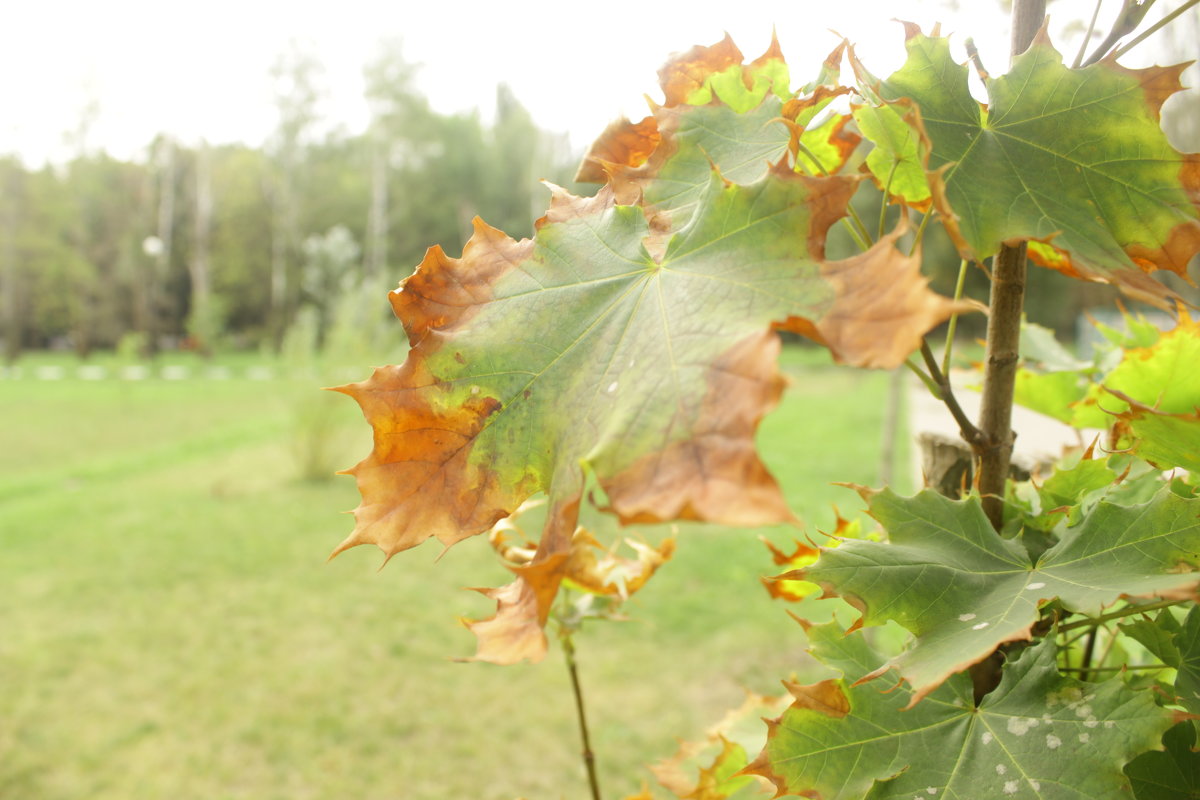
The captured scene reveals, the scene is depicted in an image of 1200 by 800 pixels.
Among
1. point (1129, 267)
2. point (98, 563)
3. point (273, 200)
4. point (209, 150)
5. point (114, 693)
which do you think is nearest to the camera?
point (1129, 267)

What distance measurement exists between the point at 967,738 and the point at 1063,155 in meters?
0.29

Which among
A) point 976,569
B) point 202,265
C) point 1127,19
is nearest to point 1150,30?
point 1127,19

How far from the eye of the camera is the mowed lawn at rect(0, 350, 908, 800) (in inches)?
114

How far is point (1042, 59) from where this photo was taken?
38 cm

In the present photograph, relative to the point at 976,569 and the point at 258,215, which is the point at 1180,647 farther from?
the point at 258,215

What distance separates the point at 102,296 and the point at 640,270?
24.1 m

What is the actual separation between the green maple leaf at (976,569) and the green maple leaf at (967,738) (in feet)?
0.12

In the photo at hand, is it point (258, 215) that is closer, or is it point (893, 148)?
point (893, 148)

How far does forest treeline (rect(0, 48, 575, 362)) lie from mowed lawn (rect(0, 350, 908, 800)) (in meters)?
12.6

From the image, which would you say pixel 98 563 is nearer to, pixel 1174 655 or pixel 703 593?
pixel 703 593

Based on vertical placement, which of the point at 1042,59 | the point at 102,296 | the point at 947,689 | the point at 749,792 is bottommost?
the point at 102,296

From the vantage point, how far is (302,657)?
12.2 ft

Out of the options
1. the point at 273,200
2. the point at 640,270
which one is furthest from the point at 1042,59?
the point at 273,200

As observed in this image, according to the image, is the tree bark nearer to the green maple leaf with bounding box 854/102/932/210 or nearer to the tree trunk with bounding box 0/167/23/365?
the green maple leaf with bounding box 854/102/932/210
